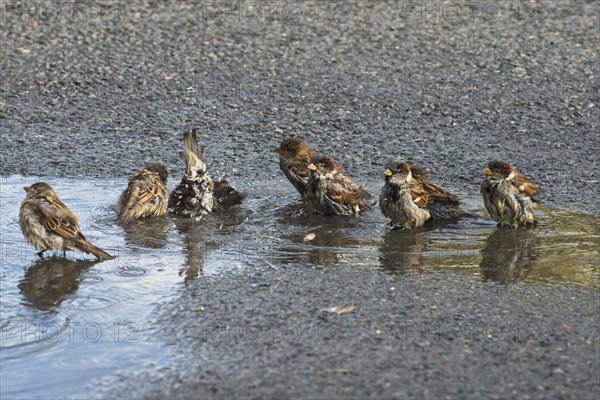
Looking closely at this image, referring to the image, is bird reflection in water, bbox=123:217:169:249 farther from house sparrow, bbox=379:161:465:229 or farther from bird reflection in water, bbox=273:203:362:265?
house sparrow, bbox=379:161:465:229

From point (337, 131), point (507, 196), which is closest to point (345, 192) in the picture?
point (507, 196)

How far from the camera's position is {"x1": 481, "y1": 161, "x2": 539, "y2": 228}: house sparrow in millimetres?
7867

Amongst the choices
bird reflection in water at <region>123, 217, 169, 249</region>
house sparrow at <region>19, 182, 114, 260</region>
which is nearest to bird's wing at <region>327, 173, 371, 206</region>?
bird reflection in water at <region>123, 217, 169, 249</region>

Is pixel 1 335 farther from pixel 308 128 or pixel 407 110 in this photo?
pixel 407 110

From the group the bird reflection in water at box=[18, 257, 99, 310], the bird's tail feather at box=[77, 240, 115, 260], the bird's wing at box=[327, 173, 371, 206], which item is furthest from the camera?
the bird's wing at box=[327, 173, 371, 206]

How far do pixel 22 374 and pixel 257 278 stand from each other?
182cm

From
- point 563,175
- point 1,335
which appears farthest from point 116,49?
point 1,335

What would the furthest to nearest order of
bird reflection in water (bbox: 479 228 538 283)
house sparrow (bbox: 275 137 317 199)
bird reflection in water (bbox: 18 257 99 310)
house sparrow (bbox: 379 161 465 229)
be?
house sparrow (bbox: 275 137 317 199) → house sparrow (bbox: 379 161 465 229) → bird reflection in water (bbox: 479 228 538 283) → bird reflection in water (bbox: 18 257 99 310)

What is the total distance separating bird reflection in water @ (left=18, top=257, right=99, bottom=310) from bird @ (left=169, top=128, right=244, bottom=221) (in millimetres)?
1457

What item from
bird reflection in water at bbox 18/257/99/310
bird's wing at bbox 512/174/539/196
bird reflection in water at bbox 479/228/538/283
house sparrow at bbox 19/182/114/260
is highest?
bird's wing at bbox 512/174/539/196

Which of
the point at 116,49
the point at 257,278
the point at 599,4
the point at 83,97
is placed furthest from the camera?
the point at 599,4

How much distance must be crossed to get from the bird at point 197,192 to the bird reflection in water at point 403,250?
4.77 ft

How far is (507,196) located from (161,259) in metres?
2.68

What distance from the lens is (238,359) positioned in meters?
5.34
